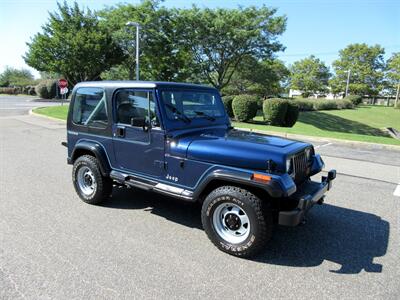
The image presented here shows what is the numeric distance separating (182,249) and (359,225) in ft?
7.99

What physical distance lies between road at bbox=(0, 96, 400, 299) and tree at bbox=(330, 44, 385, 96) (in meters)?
66.3

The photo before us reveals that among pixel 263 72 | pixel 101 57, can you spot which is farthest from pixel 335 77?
pixel 101 57

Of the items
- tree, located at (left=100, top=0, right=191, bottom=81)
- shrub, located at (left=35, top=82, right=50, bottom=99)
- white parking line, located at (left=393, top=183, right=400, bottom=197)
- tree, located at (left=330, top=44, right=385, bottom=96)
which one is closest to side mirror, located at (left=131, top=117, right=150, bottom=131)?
white parking line, located at (left=393, top=183, right=400, bottom=197)

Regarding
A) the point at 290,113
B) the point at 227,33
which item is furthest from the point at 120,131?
the point at 227,33

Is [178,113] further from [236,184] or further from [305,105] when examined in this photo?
[305,105]

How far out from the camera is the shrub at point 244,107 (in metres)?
16.3

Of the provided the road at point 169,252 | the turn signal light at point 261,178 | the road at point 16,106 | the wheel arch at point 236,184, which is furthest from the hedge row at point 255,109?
the road at point 16,106

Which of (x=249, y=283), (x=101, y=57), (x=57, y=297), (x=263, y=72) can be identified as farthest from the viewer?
(x=101, y=57)

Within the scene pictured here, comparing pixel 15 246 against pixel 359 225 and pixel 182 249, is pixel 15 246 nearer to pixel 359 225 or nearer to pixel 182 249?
pixel 182 249

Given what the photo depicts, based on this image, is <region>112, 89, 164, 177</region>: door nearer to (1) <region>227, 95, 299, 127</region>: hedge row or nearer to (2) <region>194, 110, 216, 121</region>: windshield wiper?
(2) <region>194, 110, 216, 121</region>: windshield wiper

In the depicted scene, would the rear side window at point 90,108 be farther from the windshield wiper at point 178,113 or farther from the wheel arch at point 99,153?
the windshield wiper at point 178,113

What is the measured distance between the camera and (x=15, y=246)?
3361mm

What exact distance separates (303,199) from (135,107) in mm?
2321

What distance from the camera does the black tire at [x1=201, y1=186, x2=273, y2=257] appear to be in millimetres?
3115
